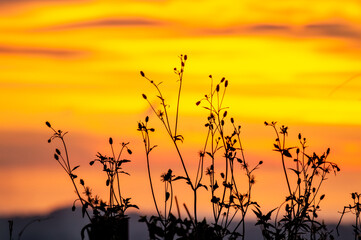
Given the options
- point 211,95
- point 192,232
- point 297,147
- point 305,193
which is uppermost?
point 211,95

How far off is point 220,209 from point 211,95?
1716mm

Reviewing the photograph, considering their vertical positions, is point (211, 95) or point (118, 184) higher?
point (211, 95)

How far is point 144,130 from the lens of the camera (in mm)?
9867

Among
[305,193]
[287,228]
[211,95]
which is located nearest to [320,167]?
[305,193]

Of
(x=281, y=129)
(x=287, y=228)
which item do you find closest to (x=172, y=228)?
(x=287, y=228)

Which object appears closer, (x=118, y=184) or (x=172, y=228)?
(x=172, y=228)

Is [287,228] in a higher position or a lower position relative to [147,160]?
lower

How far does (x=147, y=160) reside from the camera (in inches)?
367

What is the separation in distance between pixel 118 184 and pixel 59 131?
3.83ft

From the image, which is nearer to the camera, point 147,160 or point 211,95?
point 147,160

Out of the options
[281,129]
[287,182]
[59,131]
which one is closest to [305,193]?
[287,182]

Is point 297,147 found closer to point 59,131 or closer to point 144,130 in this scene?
point 144,130

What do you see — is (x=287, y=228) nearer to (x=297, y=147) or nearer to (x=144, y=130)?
(x=297, y=147)

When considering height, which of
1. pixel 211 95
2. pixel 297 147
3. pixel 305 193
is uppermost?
pixel 211 95
